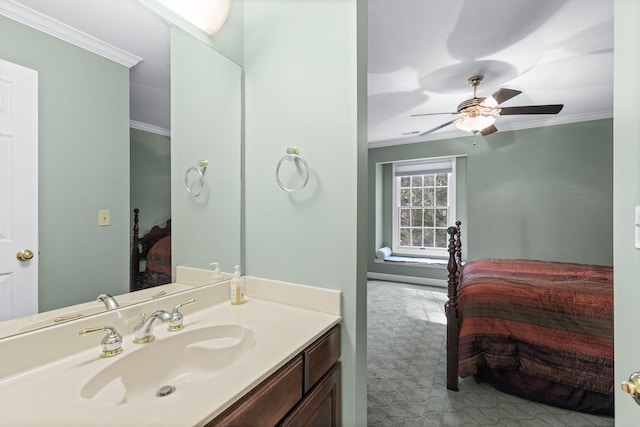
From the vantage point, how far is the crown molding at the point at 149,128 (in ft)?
3.50

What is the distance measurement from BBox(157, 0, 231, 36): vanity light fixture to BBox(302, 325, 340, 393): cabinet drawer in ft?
4.72

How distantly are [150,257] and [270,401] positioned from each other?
A: 73 centimetres

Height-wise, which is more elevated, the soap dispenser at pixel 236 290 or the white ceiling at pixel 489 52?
the white ceiling at pixel 489 52

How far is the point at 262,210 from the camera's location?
55.7 inches

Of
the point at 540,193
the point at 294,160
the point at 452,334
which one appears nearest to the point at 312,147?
the point at 294,160

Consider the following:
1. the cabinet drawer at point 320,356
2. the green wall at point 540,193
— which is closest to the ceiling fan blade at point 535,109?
the green wall at point 540,193

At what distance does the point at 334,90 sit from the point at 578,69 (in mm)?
2722

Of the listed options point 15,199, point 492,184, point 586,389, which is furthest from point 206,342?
point 492,184

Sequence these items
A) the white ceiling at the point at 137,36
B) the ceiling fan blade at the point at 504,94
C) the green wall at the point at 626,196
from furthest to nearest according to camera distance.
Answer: the ceiling fan blade at the point at 504,94 < the white ceiling at the point at 137,36 < the green wall at the point at 626,196

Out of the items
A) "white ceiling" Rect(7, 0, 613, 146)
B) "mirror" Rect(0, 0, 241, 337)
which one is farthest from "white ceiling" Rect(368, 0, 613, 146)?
"mirror" Rect(0, 0, 241, 337)

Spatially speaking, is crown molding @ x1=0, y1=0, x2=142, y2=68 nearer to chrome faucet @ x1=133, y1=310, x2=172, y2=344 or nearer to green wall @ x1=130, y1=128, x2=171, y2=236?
green wall @ x1=130, y1=128, x2=171, y2=236

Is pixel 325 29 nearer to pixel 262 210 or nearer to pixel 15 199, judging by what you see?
pixel 262 210

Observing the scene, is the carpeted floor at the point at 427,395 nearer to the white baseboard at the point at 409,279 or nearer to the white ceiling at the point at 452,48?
the white baseboard at the point at 409,279

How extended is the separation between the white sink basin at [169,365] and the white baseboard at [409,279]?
4.29 m
